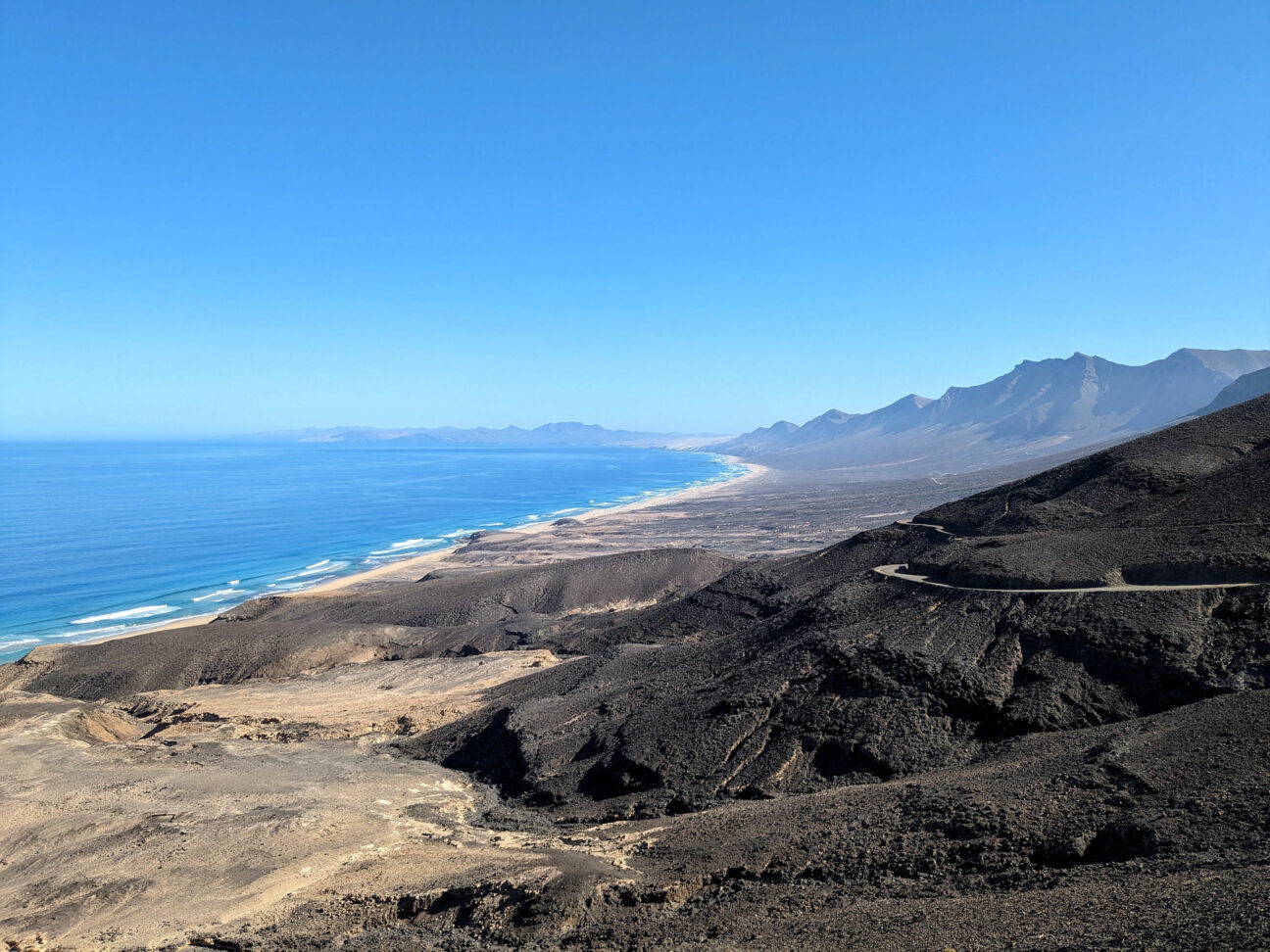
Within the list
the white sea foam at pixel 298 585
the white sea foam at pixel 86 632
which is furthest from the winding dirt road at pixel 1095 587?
the white sea foam at pixel 298 585

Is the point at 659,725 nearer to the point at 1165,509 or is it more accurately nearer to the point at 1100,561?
the point at 1100,561

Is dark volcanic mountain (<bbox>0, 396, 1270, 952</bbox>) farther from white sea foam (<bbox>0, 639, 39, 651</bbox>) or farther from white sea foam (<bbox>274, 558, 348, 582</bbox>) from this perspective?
white sea foam (<bbox>274, 558, 348, 582</bbox>)

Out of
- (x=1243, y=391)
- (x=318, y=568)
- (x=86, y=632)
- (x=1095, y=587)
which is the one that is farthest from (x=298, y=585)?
(x=1243, y=391)

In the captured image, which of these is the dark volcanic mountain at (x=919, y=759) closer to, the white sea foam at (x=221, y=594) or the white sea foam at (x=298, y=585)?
the white sea foam at (x=221, y=594)

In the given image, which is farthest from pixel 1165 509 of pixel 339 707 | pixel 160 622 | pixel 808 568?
pixel 160 622

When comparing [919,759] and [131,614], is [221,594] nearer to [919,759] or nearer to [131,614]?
[131,614]

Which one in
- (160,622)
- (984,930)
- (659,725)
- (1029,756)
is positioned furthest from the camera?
(160,622)
